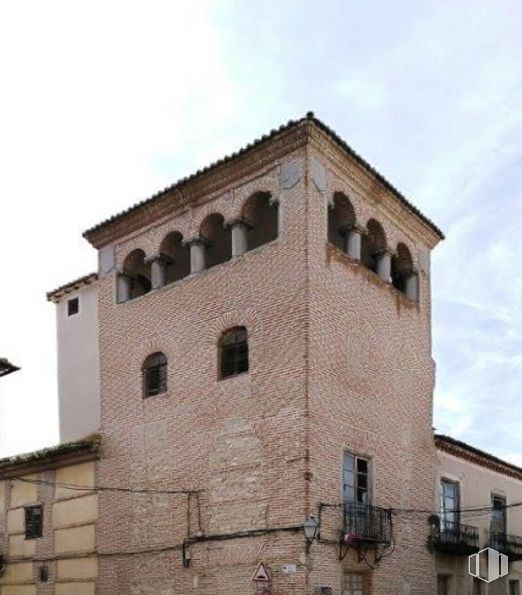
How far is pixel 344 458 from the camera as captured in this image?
1777 cm

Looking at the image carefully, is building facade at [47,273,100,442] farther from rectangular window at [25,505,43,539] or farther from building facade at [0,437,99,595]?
rectangular window at [25,505,43,539]

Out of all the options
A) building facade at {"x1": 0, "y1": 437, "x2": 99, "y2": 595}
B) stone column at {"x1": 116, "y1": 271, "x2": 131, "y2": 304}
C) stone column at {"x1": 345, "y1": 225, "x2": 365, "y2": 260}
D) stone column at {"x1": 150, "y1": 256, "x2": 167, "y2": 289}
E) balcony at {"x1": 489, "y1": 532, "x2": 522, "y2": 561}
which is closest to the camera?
stone column at {"x1": 345, "y1": 225, "x2": 365, "y2": 260}

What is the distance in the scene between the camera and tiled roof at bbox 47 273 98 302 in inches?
979

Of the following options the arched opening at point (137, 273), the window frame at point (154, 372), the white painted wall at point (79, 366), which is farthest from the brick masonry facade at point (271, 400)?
the white painted wall at point (79, 366)

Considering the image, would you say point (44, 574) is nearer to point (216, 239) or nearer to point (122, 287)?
point (122, 287)

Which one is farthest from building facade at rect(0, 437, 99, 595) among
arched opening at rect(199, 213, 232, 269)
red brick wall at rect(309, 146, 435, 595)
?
red brick wall at rect(309, 146, 435, 595)

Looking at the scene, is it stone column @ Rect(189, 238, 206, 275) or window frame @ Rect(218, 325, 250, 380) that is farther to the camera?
stone column @ Rect(189, 238, 206, 275)

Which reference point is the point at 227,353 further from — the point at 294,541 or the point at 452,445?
the point at 452,445

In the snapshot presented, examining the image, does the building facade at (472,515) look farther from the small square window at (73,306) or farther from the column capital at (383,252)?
the small square window at (73,306)

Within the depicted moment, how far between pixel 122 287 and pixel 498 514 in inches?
504

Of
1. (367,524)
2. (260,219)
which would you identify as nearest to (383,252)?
(260,219)

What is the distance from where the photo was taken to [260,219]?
20.8m

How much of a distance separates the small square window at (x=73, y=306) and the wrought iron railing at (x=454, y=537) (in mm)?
12605

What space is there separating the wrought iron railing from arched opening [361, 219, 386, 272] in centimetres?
670
